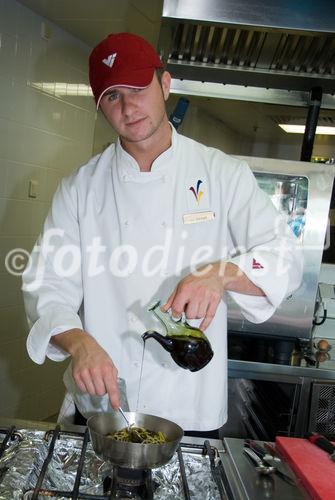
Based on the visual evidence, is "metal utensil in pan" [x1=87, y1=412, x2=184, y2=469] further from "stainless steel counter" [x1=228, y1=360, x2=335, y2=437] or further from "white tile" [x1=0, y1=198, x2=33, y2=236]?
"white tile" [x1=0, y1=198, x2=33, y2=236]

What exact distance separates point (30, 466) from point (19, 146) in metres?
2.42

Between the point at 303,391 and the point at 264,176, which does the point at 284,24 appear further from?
the point at 303,391

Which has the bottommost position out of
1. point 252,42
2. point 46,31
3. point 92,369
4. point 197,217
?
point 92,369

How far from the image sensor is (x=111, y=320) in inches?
56.8

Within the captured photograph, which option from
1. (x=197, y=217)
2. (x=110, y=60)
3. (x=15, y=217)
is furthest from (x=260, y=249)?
(x=15, y=217)

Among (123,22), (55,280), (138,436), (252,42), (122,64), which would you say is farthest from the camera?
(123,22)

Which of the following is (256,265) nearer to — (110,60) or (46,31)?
(110,60)

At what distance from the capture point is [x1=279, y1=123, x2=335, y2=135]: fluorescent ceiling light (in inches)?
159

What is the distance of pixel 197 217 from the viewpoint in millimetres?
1446

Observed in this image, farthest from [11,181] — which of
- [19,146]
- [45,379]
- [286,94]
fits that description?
[286,94]

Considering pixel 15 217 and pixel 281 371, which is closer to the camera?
pixel 281 371

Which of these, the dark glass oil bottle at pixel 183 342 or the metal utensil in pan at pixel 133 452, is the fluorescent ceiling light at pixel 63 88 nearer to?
the dark glass oil bottle at pixel 183 342

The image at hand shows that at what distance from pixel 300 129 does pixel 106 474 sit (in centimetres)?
397

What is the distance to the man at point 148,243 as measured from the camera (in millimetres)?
1353
